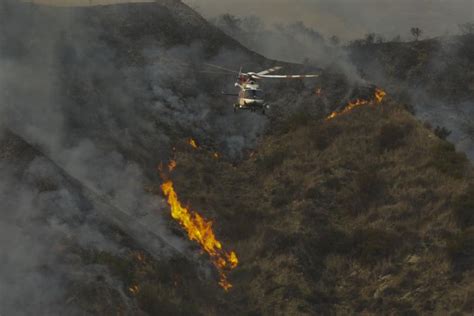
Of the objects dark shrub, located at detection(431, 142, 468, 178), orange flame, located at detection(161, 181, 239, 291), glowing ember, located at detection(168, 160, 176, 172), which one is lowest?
orange flame, located at detection(161, 181, 239, 291)

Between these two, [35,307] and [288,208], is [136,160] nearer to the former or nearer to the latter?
[288,208]

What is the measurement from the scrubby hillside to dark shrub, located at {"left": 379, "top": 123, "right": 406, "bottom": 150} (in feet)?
0.21

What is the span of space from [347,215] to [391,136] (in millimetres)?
7359

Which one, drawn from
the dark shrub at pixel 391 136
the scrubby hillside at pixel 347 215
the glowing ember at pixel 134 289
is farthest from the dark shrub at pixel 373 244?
the glowing ember at pixel 134 289

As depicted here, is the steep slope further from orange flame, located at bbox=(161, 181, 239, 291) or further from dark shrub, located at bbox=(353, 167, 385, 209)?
orange flame, located at bbox=(161, 181, 239, 291)

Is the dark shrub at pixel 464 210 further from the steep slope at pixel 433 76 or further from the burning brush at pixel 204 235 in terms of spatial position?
the steep slope at pixel 433 76

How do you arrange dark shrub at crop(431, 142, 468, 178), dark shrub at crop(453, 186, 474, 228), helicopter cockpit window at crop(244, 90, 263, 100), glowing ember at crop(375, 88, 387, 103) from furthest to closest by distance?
glowing ember at crop(375, 88, 387, 103)
helicopter cockpit window at crop(244, 90, 263, 100)
dark shrub at crop(431, 142, 468, 178)
dark shrub at crop(453, 186, 474, 228)

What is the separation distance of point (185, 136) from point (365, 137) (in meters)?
12.8

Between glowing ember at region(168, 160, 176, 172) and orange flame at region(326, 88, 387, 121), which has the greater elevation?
orange flame at region(326, 88, 387, 121)

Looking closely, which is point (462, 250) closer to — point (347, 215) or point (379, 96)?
point (347, 215)

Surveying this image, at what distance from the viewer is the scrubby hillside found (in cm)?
2378

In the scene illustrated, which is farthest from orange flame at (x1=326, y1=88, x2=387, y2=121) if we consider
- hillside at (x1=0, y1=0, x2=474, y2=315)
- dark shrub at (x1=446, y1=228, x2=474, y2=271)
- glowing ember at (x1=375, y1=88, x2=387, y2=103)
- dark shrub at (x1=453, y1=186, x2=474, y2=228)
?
dark shrub at (x1=446, y1=228, x2=474, y2=271)

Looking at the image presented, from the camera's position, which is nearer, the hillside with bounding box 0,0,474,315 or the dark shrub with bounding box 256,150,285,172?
the hillside with bounding box 0,0,474,315

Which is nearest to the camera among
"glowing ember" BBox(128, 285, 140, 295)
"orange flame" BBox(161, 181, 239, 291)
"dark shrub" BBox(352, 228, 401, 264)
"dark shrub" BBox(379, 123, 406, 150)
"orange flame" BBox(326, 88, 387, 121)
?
"glowing ember" BBox(128, 285, 140, 295)
